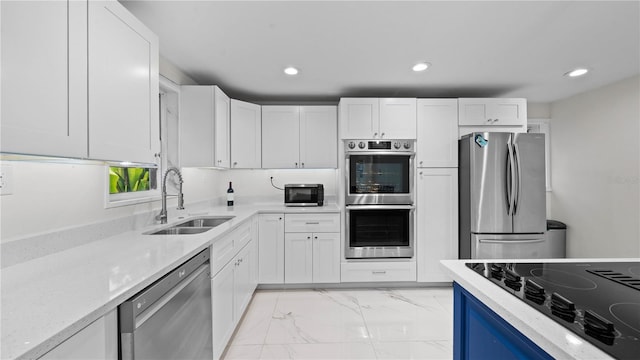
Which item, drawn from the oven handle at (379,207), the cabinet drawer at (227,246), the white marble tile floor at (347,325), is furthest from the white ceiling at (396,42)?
the white marble tile floor at (347,325)

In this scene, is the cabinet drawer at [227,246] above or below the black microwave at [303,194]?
below

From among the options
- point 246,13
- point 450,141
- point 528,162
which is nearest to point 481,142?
point 450,141

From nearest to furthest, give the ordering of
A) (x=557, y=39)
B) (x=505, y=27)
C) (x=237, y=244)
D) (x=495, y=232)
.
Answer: (x=505, y=27)
(x=557, y=39)
(x=237, y=244)
(x=495, y=232)

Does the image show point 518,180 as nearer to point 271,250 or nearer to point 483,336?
point 483,336

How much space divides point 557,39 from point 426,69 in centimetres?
97

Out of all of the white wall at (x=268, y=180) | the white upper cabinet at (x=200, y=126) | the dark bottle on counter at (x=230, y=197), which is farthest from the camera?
the white wall at (x=268, y=180)

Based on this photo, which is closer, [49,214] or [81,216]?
[49,214]

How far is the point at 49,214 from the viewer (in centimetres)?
131

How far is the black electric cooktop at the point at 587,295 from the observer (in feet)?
1.97

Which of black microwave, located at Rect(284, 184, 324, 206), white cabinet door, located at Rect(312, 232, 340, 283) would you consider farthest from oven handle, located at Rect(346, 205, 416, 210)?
black microwave, located at Rect(284, 184, 324, 206)

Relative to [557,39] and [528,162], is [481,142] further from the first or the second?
[557,39]

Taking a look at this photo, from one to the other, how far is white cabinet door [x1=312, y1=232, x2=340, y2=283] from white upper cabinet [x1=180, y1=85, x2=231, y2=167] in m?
1.43

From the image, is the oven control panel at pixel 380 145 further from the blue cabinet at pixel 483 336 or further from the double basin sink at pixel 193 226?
the blue cabinet at pixel 483 336

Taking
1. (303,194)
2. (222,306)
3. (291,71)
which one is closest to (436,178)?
(303,194)
